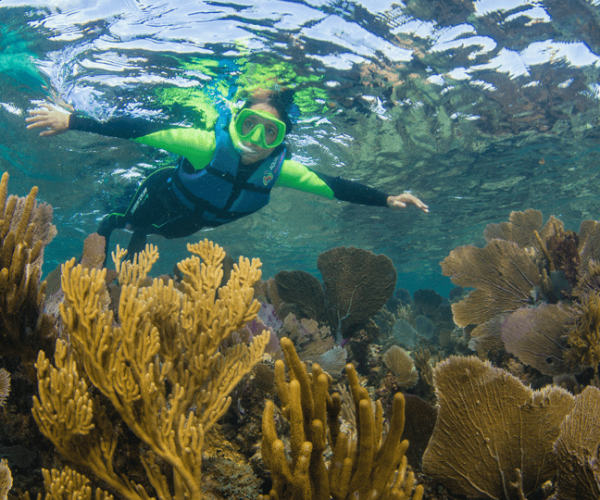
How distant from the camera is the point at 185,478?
1.44 metres

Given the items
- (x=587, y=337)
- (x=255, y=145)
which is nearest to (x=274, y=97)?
(x=255, y=145)

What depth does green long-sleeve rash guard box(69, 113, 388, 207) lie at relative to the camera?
4.96 metres

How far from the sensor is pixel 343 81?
8961 millimetres

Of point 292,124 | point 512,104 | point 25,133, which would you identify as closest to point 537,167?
point 512,104

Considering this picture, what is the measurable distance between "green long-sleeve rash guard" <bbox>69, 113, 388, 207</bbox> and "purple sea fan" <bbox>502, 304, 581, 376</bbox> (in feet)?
9.58

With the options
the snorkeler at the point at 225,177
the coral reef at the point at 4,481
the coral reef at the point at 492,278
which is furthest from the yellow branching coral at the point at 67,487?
the snorkeler at the point at 225,177

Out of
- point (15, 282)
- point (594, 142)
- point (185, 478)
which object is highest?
point (15, 282)

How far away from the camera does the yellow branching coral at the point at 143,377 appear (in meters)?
1.41

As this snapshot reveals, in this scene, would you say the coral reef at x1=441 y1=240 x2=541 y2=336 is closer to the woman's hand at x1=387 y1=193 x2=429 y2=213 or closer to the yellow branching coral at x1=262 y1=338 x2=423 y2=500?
the woman's hand at x1=387 y1=193 x2=429 y2=213

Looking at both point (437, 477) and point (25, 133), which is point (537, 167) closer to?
point (437, 477)

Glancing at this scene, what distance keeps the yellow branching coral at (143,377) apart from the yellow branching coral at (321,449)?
0.38m

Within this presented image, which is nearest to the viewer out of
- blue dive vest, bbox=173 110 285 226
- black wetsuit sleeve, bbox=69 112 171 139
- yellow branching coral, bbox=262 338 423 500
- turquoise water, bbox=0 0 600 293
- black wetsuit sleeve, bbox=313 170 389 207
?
yellow branching coral, bbox=262 338 423 500

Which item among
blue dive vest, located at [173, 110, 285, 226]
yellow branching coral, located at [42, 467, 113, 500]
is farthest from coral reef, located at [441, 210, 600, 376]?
blue dive vest, located at [173, 110, 285, 226]

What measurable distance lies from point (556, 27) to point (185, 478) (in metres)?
11.3
